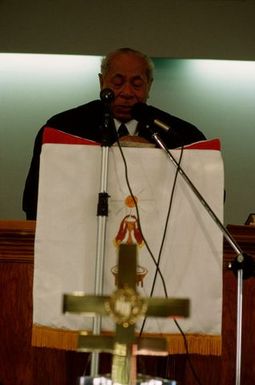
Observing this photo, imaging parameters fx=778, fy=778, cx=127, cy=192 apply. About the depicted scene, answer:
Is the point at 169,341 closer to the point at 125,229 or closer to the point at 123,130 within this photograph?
the point at 125,229

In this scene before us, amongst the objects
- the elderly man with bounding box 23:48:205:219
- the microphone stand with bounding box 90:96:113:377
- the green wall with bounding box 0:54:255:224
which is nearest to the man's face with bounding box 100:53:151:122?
the elderly man with bounding box 23:48:205:219

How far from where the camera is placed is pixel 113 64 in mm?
3115

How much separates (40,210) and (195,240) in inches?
17.3

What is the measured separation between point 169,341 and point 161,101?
2.48 m

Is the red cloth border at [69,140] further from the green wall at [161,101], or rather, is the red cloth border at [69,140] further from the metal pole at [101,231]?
the green wall at [161,101]

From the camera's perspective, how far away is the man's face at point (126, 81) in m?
3.00

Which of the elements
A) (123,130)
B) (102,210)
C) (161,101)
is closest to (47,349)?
(102,210)

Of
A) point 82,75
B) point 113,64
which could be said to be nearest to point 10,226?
point 113,64

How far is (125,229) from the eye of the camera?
215 centimetres

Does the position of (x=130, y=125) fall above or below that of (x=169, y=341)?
above

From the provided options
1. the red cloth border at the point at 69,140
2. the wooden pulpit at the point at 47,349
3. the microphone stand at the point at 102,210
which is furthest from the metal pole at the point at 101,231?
the wooden pulpit at the point at 47,349

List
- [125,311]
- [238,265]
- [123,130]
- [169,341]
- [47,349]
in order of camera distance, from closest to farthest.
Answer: [125,311]
[238,265]
[169,341]
[47,349]
[123,130]

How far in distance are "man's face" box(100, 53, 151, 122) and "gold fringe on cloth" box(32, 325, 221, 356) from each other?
1.09m

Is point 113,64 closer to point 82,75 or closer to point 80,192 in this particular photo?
point 80,192
